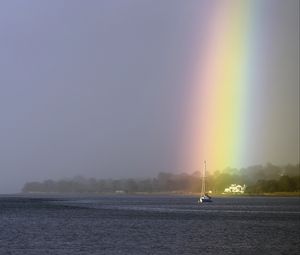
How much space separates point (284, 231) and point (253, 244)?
68.7 feet

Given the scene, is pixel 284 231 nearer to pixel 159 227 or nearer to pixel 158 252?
pixel 159 227

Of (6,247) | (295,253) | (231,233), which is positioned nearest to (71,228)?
(231,233)

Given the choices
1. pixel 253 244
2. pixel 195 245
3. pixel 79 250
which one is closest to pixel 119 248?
pixel 79 250

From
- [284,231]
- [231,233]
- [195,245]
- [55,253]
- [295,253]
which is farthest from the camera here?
[284,231]

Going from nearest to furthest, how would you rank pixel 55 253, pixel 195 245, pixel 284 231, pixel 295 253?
pixel 55 253
pixel 295 253
pixel 195 245
pixel 284 231

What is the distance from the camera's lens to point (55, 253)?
53938 millimetres

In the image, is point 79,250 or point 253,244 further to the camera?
point 253,244

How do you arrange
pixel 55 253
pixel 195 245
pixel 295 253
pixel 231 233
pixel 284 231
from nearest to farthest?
pixel 55 253
pixel 295 253
pixel 195 245
pixel 231 233
pixel 284 231

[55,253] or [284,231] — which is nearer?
[55,253]

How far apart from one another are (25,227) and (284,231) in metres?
34.8

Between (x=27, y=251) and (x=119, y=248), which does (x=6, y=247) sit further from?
(x=119, y=248)

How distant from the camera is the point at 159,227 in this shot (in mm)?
87938

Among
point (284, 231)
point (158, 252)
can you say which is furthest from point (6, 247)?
point (284, 231)

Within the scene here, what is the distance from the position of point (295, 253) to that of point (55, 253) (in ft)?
71.4
